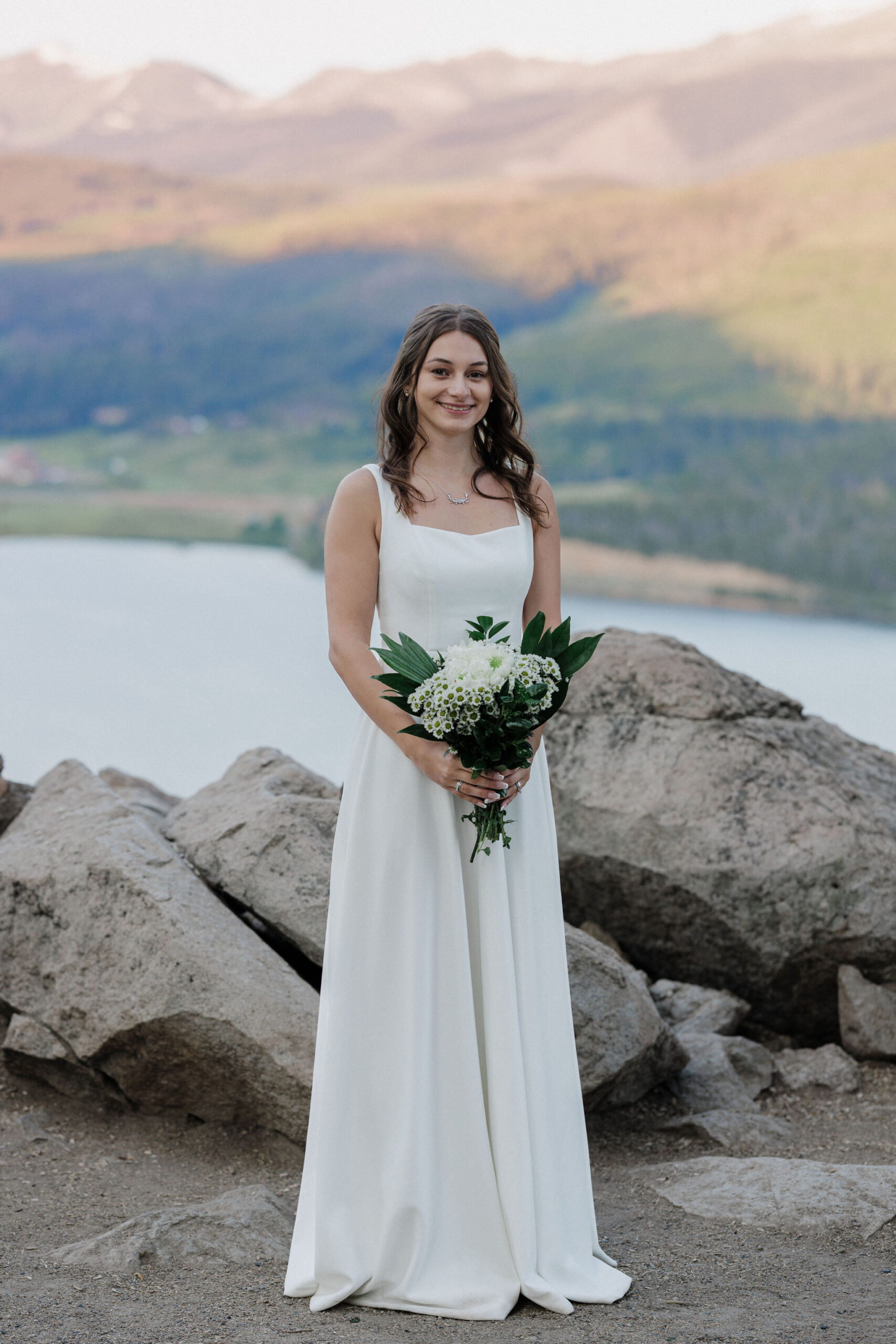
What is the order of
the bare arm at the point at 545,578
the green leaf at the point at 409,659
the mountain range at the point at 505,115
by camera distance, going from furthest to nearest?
1. the mountain range at the point at 505,115
2. the bare arm at the point at 545,578
3. the green leaf at the point at 409,659

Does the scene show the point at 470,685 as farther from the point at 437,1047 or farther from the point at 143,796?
the point at 143,796

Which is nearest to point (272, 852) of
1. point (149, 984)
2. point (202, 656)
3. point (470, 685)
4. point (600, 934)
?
point (149, 984)

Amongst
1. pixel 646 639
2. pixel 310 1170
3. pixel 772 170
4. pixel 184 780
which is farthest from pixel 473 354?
pixel 772 170

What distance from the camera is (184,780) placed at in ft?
42.7

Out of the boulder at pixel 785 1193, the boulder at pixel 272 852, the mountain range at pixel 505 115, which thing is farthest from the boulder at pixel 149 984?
the mountain range at pixel 505 115

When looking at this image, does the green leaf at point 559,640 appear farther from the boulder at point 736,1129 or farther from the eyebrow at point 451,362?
the boulder at point 736,1129

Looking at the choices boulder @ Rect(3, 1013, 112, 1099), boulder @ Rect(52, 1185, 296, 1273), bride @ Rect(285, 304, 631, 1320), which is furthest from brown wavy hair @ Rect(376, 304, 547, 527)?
boulder @ Rect(3, 1013, 112, 1099)

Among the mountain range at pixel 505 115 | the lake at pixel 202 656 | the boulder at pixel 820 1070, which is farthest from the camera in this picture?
the mountain range at pixel 505 115

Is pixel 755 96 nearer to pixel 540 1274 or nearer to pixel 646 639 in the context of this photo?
pixel 646 639

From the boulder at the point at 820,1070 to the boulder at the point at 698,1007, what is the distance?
0.25m

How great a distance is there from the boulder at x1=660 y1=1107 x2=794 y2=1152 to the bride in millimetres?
1377

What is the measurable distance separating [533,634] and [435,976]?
92 centimetres

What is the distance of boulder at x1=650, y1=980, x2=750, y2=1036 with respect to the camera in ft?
17.4

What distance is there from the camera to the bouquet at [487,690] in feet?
9.33
